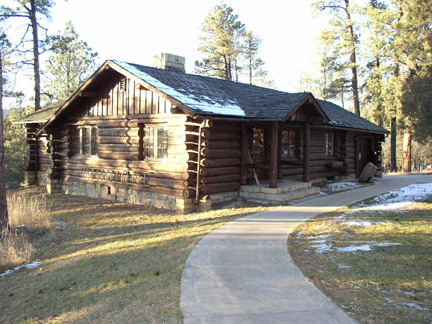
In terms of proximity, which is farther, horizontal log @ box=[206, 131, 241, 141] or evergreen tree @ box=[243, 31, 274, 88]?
evergreen tree @ box=[243, 31, 274, 88]

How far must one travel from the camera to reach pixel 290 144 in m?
16.5

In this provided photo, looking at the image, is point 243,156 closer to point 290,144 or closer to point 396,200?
point 290,144

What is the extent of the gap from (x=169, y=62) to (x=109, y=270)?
11026 mm

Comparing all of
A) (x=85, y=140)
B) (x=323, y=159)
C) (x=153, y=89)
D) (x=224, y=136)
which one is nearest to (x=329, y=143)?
(x=323, y=159)

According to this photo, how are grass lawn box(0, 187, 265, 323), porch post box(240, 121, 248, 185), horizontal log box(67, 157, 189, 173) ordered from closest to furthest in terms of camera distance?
grass lawn box(0, 187, 265, 323)
horizontal log box(67, 157, 189, 173)
porch post box(240, 121, 248, 185)

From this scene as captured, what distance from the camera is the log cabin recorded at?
37.9 feet

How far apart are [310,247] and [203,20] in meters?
37.5

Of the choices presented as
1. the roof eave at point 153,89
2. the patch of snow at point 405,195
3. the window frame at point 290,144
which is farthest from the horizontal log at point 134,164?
the patch of snow at point 405,195

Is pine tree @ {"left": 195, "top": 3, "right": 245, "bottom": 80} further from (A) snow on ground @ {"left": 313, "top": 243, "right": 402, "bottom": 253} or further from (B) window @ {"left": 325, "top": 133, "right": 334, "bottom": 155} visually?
(A) snow on ground @ {"left": 313, "top": 243, "right": 402, "bottom": 253}

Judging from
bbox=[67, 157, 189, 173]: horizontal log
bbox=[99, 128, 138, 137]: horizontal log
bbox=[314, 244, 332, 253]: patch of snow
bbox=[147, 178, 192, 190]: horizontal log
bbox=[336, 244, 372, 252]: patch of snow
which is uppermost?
bbox=[99, 128, 138, 137]: horizontal log

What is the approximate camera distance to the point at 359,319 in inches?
169

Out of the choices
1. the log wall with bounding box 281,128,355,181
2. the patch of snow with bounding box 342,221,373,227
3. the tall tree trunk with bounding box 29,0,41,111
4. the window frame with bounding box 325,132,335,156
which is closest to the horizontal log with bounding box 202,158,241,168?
the log wall with bounding box 281,128,355,181

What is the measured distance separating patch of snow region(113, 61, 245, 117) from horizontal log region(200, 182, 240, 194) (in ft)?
7.93

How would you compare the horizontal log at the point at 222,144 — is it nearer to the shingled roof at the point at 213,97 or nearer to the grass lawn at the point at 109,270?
the shingled roof at the point at 213,97
